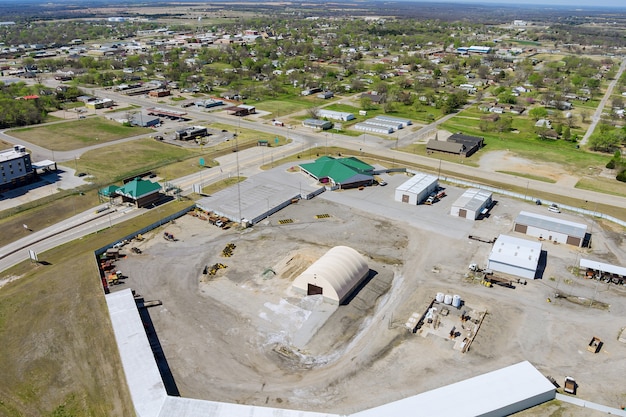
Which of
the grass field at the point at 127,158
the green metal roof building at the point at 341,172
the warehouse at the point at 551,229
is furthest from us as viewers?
the grass field at the point at 127,158

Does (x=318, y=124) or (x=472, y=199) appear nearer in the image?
(x=472, y=199)

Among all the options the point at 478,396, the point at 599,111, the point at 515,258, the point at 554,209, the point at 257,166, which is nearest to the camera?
the point at 478,396

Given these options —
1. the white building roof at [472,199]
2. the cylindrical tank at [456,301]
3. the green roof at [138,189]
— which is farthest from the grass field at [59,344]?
the white building roof at [472,199]

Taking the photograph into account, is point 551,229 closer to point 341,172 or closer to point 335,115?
point 341,172

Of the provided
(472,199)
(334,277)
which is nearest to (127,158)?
(334,277)

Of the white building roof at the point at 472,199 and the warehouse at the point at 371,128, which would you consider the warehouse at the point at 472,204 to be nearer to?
the white building roof at the point at 472,199

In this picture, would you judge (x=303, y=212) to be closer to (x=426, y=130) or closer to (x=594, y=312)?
(x=594, y=312)
